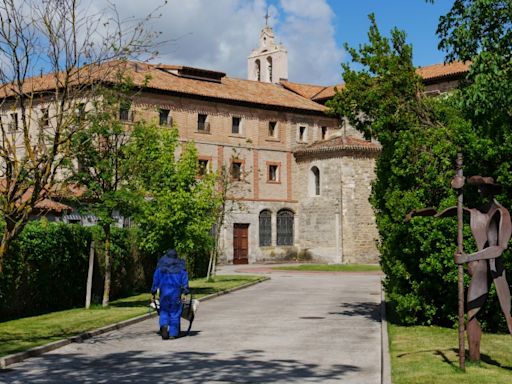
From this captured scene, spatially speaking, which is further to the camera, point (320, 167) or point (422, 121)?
point (320, 167)

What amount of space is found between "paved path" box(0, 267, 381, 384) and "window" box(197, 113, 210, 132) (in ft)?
88.5

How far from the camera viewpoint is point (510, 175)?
13344mm

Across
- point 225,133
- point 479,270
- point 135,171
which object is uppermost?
point 225,133

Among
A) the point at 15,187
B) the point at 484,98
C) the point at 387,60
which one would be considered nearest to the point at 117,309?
the point at 15,187

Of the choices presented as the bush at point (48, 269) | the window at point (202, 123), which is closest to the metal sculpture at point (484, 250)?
the bush at point (48, 269)

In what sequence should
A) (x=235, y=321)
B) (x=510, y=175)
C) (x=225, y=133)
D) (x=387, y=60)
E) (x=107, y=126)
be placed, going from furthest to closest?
(x=225, y=133), (x=107, y=126), (x=235, y=321), (x=387, y=60), (x=510, y=175)

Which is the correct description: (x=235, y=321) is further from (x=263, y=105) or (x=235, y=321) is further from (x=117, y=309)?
(x=263, y=105)

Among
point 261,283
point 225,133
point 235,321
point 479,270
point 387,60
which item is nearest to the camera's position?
point 479,270

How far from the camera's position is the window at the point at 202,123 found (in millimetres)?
46062

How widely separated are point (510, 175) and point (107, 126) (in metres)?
10.1

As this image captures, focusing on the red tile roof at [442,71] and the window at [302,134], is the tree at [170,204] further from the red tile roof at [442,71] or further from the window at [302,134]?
the window at [302,134]

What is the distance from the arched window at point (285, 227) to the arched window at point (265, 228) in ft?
2.26

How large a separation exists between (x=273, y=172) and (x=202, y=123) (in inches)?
246

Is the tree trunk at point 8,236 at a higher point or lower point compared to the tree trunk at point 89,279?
higher
